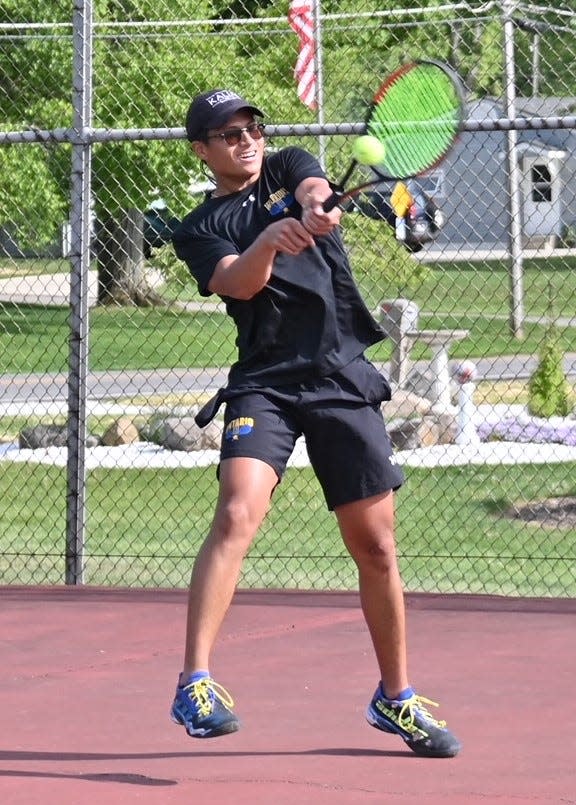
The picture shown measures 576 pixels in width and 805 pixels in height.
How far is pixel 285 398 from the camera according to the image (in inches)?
165

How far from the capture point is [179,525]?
27.4ft

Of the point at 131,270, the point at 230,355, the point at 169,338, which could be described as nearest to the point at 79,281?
the point at 230,355

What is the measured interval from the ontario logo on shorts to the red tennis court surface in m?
0.91

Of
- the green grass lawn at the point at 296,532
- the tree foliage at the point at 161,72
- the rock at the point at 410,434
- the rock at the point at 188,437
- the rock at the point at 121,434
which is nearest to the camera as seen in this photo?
the green grass lawn at the point at 296,532

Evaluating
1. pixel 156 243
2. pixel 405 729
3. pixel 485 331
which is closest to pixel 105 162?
pixel 485 331

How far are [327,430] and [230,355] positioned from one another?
24.0 ft

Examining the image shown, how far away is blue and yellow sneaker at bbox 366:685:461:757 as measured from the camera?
4.17 metres

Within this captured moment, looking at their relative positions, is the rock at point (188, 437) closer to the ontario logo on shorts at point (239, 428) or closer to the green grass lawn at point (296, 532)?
the green grass lawn at point (296, 532)

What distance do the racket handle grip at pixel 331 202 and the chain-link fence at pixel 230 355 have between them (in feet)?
2.08

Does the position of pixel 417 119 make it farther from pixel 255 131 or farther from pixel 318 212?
pixel 318 212

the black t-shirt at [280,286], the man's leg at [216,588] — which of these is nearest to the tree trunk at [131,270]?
the black t-shirt at [280,286]

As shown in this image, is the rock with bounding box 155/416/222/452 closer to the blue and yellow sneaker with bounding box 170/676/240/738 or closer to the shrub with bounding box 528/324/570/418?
the shrub with bounding box 528/324/570/418

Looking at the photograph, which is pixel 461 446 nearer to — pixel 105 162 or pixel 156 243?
pixel 105 162

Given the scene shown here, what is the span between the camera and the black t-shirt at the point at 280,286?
4.16 meters
